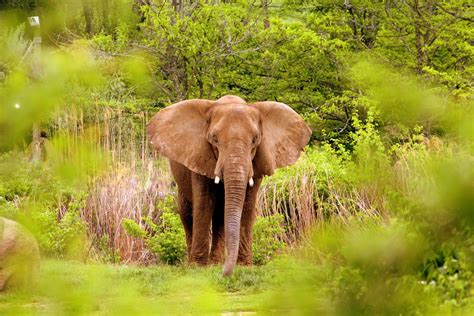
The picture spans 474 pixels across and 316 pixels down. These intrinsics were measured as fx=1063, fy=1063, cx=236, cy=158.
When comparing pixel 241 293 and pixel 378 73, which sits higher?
pixel 378 73

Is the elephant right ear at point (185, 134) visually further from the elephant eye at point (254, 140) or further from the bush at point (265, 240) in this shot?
the bush at point (265, 240)

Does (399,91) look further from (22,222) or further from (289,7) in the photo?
(289,7)

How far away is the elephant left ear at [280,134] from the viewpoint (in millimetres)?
12294

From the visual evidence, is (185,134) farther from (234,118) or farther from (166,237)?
(166,237)

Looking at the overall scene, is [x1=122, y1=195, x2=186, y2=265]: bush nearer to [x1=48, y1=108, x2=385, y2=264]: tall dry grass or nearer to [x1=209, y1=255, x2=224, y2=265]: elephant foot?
[x1=48, y1=108, x2=385, y2=264]: tall dry grass

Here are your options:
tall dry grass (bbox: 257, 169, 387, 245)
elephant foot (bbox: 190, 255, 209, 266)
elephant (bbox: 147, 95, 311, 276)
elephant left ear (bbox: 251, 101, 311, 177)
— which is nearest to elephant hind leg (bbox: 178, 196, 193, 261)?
elephant (bbox: 147, 95, 311, 276)

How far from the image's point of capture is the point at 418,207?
2.74 m

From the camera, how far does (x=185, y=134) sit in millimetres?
12375

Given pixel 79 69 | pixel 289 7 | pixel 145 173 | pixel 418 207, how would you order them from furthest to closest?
pixel 289 7 < pixel 145 173 < pixel 418 207 < pixel 79 69

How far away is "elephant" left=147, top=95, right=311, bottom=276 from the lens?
11.4m

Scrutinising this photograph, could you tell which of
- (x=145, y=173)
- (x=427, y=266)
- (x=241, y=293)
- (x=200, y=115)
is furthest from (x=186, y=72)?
(x=427, y=266)

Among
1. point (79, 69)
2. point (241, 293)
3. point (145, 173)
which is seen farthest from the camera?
point (145, 173)

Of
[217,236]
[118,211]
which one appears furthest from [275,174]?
[217,236]

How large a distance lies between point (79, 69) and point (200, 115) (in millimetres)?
10101
